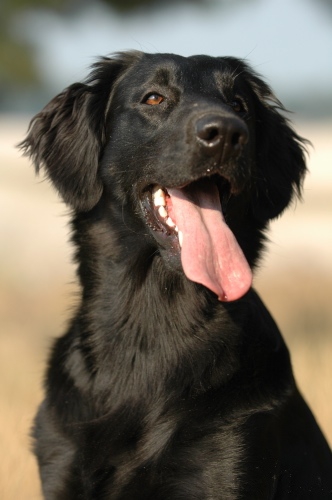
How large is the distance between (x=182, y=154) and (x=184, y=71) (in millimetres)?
521

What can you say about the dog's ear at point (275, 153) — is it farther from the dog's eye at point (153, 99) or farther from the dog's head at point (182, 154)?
the dog's eye at point (153, 99)

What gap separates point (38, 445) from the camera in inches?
152

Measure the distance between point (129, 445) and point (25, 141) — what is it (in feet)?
4.99

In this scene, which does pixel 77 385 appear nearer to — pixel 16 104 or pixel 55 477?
pixel 55 477

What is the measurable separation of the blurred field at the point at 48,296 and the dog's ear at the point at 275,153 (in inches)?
8.9

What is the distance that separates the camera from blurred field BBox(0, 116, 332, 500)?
5152mm

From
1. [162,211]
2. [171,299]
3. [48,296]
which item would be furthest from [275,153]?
[48,296]

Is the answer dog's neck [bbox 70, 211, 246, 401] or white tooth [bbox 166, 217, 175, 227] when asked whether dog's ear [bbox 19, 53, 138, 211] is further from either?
white tooth [bbox 166, 217, 175, 227]

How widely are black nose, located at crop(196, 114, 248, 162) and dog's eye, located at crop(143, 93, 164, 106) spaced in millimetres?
439

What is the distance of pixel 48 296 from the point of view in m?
8.38

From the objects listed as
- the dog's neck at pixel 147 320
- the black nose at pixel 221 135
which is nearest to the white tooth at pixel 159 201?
the dog's neck at pixel 147 320

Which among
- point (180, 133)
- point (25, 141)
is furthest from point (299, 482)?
point (25, 141)

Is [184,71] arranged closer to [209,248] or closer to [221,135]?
[221,135]

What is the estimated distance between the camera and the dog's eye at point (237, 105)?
405 cm
